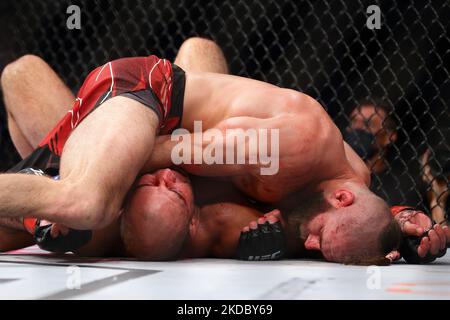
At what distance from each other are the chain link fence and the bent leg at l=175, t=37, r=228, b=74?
0.49m

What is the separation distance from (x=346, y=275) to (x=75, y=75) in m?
2.08

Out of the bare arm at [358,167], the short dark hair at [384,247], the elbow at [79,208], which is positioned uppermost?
the elbow at [79,208]

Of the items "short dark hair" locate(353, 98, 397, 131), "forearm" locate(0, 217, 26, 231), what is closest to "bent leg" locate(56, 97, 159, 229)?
"forearm" locate(0, 217, 26, 231)

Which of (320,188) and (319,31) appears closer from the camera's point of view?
(320,188)

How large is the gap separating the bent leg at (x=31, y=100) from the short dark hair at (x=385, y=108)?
109 centimetres

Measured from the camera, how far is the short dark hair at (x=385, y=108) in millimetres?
2600

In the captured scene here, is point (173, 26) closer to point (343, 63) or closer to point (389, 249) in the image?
point (343, 63)

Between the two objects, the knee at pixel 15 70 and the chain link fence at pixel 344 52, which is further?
the chain link fence at pixel 344 52

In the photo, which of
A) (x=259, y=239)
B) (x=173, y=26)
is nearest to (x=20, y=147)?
(x=259, y=239)

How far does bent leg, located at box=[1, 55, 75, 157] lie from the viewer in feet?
6.94

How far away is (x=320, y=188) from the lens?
167cm

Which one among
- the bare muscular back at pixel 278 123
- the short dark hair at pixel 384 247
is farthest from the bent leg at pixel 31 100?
the short dark hair at pixel 384 247

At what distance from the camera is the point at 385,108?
103 inches

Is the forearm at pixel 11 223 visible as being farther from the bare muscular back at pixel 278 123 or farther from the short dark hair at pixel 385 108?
the short dark hair at pixel 385 108
